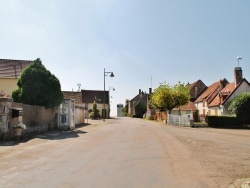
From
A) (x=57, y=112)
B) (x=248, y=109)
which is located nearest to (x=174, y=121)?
(x=248, y=109)

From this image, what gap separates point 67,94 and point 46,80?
55070 mm

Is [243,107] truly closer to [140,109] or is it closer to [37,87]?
[37,87]

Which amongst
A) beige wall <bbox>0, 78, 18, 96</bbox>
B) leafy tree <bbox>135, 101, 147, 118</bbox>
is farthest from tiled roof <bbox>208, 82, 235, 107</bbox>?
leafy tree <bbox>135, 101, 147, 118</bbox>

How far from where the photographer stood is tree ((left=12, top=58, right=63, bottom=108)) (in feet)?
90.9

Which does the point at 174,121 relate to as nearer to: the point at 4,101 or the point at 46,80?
the point at 46,80

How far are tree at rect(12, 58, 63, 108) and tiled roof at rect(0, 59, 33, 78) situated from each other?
16.8m

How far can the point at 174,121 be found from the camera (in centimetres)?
4984

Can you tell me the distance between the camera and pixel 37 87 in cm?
2775

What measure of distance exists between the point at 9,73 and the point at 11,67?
4.41 feet

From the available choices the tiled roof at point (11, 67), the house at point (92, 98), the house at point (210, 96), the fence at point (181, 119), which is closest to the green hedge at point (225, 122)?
the fence at point (181, 119)

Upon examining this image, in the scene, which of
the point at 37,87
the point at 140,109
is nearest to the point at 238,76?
the point at 37,87

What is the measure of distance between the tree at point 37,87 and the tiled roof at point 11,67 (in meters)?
16.8

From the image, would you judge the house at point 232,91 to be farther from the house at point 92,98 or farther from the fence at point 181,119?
the house at point 92,98

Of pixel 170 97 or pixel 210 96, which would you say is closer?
pixel 170 97
